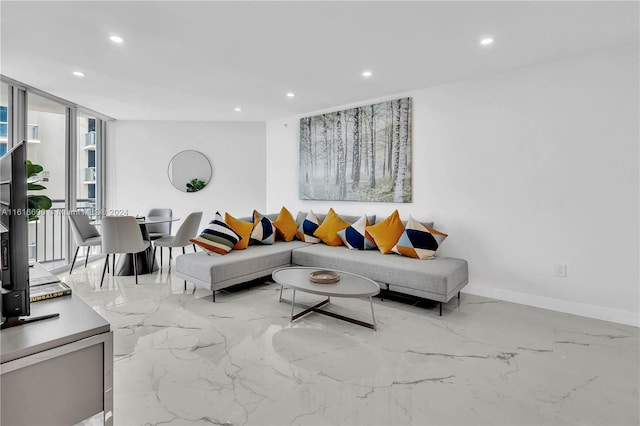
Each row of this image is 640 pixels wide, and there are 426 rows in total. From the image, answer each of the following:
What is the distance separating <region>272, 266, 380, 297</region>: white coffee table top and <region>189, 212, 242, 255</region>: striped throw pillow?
87 centimetres

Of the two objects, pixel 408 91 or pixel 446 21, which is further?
pixel 408 91

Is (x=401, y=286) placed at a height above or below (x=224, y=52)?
below

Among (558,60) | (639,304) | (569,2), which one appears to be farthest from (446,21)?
(639,304)

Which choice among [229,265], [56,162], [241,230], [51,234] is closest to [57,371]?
[229,265]

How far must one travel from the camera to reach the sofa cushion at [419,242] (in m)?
3.41

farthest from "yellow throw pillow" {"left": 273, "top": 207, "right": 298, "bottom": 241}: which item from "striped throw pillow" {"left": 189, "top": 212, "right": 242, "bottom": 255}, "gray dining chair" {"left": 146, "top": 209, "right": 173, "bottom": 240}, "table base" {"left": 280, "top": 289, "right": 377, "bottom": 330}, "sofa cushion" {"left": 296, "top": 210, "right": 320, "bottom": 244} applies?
"gray dining chair" {"left": 146, "top": 209, "right": 173, "bottom": 240}

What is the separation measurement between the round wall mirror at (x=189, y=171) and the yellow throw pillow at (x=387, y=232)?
3.55m

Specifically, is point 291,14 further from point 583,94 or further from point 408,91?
point 583,94

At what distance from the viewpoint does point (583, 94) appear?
293 cm

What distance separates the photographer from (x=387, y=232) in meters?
3.76

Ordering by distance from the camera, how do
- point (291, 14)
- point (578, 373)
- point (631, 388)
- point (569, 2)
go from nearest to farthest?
point (631, 388), point (578, 373), point (569, 2), point (291, 14)

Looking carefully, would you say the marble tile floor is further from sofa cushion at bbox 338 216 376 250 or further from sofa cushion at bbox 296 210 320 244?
sofa cushion at bbox 296 210 320 244

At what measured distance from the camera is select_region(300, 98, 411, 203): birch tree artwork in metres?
4.08

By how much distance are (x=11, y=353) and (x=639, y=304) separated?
404cm
